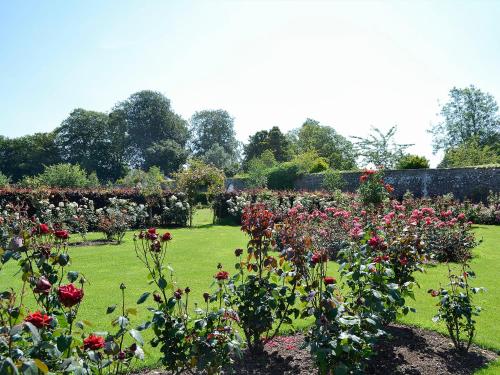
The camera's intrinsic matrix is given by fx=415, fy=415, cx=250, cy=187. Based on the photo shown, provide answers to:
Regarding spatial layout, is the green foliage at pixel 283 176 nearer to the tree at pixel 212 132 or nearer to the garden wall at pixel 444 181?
the garden wall at pixel 444 181

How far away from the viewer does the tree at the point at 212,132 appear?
220 ft

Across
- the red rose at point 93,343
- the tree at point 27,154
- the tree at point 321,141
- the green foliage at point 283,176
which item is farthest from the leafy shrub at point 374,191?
the tree at point 27,154

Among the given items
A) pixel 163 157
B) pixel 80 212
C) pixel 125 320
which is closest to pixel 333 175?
pixel 80 212

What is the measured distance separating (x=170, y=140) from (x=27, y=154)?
18.5m

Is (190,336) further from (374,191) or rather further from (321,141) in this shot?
(321,141)

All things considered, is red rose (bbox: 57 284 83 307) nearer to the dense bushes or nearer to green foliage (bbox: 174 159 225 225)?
the dense bushes

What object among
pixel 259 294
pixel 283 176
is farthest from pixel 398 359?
pixel 283 176

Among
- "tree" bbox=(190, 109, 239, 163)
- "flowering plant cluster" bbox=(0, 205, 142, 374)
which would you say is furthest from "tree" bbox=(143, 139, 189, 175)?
"flowering plant cluster" bbox=(0, 205, 142, 374)

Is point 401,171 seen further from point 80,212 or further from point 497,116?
point 497,116

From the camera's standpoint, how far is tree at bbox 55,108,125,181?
52781 millimetres

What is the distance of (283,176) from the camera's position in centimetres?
2661

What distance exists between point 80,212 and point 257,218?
12518 millimetres

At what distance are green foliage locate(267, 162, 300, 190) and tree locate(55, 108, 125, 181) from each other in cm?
3309

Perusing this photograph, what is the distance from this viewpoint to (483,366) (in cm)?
386
